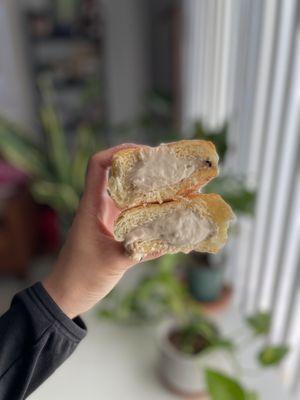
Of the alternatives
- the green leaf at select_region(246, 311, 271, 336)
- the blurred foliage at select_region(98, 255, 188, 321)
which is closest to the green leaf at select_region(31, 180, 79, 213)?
the blurred foliage at select_region(98, 255, 188, 321)

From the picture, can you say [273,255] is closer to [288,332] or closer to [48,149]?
[288,332]

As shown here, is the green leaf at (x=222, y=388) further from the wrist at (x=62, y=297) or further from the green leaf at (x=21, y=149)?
the green leaf at (x=21, y=149)

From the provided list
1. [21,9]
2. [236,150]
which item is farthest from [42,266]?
[21,9]

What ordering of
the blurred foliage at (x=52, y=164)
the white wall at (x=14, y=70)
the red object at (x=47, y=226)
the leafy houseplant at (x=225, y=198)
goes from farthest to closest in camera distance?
the white wall at (x=14, y=70) < the red object at (x=47, y=226) < the blurred foliage at (x=52, y=164) < the leafy houseplant at (x=225, y=198)

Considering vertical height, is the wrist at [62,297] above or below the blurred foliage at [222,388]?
above

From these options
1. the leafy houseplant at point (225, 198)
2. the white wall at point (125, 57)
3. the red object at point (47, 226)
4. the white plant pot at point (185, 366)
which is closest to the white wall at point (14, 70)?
the white wall at point (125, 57)

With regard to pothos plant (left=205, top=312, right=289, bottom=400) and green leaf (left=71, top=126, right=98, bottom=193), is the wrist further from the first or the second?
green leaf (left=71, top=126, right=98, bottom=193)

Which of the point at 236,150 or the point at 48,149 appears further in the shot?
the point at 48,149
